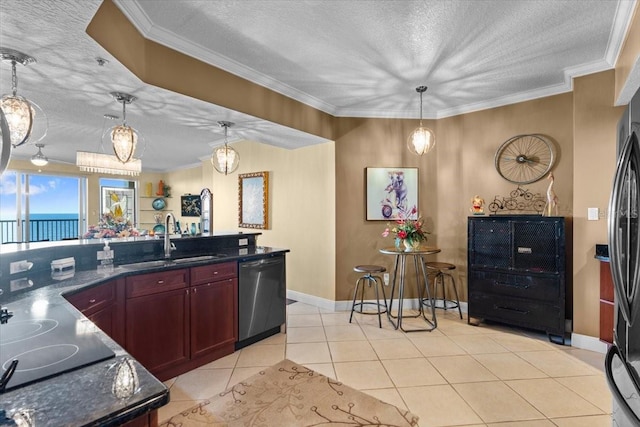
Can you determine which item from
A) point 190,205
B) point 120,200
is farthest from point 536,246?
point 120,200

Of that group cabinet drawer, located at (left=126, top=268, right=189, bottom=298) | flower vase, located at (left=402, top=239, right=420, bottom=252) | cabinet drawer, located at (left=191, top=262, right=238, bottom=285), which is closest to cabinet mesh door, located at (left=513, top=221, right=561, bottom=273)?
flower vase, located at (left=402, top=239, right=420, bottom=252)

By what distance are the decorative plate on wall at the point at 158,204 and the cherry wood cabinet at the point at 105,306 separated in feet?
23.3

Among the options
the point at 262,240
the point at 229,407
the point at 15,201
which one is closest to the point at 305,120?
the point at 262,240

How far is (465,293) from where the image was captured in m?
4.16

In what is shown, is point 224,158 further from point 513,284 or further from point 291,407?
point 513,284

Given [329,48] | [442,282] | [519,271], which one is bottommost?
[442,282]

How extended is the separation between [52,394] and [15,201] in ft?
26.9

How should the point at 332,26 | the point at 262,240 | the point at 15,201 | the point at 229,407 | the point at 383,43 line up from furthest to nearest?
the point at 15,201
the point at 262,240
the point at 383,43
the point at 332,26
the point at 229,407

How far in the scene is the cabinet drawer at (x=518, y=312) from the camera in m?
3.19

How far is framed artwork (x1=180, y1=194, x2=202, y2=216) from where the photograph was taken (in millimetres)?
7841

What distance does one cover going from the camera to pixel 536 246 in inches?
130

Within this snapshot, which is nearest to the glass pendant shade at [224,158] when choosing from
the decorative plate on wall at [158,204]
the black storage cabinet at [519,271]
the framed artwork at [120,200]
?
the black storage cabinet at [519,271]

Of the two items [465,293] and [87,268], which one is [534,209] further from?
[87,268]

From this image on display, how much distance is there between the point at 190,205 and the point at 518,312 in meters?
7.28
